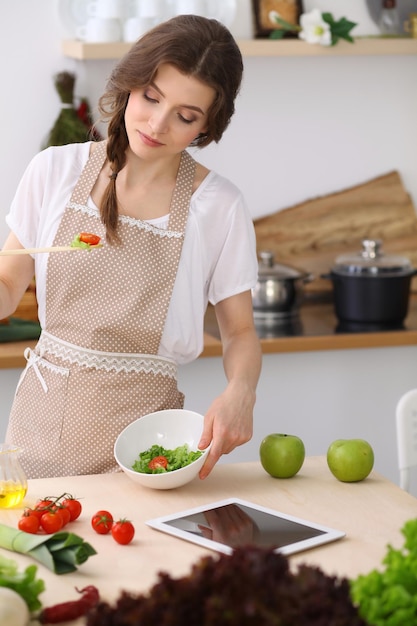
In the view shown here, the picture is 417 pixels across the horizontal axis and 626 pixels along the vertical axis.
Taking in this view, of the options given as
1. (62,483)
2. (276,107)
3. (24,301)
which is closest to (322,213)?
(276,107)

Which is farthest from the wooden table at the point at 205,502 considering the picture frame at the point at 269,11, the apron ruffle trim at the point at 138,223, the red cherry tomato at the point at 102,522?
the picture frame at the point at 269,11

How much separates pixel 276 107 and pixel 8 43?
3.11 ft

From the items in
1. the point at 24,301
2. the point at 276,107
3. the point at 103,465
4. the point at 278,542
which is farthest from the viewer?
the point at 276,107

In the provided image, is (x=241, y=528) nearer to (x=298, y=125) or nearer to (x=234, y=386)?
(x=234, y=386)

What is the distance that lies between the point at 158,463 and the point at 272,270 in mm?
1692

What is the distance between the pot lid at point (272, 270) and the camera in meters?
3.42

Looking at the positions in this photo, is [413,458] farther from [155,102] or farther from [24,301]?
[24,301]

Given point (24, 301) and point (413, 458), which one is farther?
point (24, 301)

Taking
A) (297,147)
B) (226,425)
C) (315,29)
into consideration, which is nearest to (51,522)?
(226,425)

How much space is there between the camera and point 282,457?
1.88 m

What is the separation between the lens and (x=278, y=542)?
1571 mm

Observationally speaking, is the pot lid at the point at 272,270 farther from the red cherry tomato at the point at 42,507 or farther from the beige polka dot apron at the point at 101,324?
the red cherry tomato at the point at 42,507

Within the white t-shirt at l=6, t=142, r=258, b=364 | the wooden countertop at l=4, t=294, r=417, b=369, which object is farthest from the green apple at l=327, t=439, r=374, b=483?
the wooden countertop at l=4, t=294, r=417, b=369

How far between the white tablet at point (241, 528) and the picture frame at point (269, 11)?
217 centimetres
